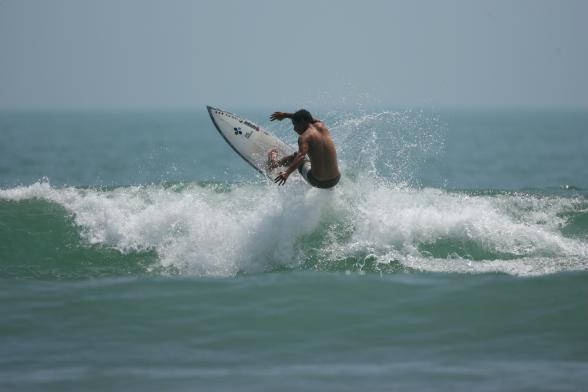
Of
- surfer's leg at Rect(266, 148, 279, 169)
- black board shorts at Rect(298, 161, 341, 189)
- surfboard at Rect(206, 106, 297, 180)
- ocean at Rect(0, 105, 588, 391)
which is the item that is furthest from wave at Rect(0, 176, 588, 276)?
surfboard at Rect(206, 106, 297, 180)

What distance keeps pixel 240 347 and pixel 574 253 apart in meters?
5.10

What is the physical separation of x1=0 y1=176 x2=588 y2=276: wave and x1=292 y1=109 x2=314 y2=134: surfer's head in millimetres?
976

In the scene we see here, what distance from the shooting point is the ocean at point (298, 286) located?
24.5ft

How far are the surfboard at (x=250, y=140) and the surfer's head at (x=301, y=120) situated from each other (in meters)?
1.66

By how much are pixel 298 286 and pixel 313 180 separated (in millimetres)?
1956

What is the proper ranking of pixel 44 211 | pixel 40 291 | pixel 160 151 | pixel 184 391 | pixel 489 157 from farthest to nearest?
1. pixel 160 151
2. pixel 489 157
3. pixel 44 211
4. pixel 40 291
5. pixel 184 391

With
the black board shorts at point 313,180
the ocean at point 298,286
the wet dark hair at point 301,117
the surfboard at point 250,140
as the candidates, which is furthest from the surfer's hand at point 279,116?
the surfboard at point 250,140

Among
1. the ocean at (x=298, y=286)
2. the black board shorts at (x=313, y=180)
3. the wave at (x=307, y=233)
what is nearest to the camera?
the ocean at (x=298, y=286)

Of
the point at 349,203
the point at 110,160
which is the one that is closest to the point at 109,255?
the point at 349,203

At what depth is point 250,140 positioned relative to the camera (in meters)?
13.0

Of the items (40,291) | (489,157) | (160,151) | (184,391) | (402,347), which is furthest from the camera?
(160,151)

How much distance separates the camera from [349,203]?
11977mm

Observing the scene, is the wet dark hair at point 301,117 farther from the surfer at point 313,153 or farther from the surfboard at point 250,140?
the surfboard at point 250,140

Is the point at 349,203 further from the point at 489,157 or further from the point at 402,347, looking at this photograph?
the point at 489,157
